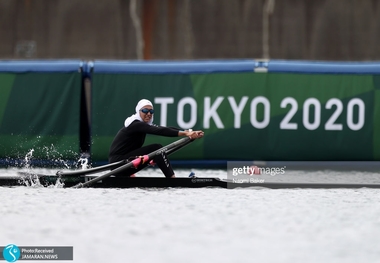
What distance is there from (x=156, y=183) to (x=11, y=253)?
4297 millimetres

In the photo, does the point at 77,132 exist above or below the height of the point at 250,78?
below

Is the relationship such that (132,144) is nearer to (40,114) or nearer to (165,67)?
(165,67)

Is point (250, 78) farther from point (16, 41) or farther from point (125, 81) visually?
point (16, 41)

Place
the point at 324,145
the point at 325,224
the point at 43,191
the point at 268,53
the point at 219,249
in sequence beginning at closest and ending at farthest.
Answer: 1. the point at 219,249
2. the point at 325,224
3. the point at 43,191
4. the point at 324,145
5. the point at 268,53

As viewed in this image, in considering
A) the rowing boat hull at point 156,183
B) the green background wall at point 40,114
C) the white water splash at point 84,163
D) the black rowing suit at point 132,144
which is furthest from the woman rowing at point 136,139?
the green background wall at point 40,114

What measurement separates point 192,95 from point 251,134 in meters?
1.16

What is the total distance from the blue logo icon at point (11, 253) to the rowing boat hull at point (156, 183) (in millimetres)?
4051

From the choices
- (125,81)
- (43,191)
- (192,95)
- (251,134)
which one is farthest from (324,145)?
(43,191)

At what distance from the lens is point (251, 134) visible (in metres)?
13.7

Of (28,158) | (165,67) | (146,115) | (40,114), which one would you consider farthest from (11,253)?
(165,67)

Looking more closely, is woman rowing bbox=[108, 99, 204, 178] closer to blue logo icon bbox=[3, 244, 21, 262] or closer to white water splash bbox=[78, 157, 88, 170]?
white water splash bbox=[78, 157, 88, 170]

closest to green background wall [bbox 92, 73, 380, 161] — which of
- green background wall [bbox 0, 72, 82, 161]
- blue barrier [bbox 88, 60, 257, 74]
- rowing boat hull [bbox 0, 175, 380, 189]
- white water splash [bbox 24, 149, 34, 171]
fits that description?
blue barrier [bbox 88, 60, 257, 74]

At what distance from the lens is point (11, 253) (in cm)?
640

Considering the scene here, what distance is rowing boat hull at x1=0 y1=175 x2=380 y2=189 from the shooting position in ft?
34.6
